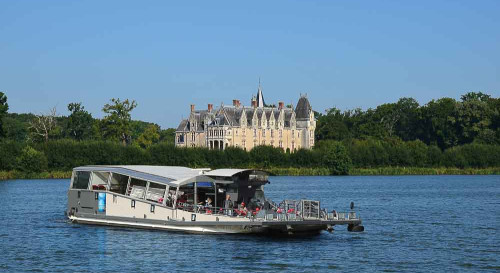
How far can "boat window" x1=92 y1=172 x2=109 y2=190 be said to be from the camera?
5512 centimetres

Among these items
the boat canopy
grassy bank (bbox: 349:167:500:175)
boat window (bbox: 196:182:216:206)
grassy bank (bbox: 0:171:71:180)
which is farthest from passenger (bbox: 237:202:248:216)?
grassy bank (bbox: 349:167:500:175)

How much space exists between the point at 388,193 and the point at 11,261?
5840 cm

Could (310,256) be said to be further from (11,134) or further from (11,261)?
(11,134)

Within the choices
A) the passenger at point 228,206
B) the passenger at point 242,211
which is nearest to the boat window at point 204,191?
the passenger at point 228,206

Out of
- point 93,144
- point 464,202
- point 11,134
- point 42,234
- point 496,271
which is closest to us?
point 496,271

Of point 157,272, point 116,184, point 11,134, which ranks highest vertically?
point 11,134

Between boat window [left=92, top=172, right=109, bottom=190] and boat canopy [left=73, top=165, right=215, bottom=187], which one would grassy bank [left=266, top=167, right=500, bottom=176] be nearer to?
boat window [left=92, top=172, right=109, bottom=190]

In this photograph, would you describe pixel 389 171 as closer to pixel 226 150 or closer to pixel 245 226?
pixel 226 150

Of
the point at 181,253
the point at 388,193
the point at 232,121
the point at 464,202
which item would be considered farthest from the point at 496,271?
the point at 232,121

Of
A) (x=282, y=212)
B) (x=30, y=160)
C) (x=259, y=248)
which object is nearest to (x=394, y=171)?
(x=30, y=160)

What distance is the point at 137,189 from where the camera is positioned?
52.6 m

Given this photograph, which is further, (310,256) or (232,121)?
(232,121)

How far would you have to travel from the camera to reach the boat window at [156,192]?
51062mm

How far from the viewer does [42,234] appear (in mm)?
52625
